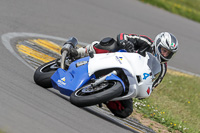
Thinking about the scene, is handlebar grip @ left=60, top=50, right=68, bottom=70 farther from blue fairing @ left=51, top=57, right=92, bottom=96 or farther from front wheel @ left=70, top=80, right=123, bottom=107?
front wheel @ left=70, top=80, right=123, bottom=107

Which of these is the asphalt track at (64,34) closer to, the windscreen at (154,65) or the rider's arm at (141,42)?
the windscreen at (154,65)

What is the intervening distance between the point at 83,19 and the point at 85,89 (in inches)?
291

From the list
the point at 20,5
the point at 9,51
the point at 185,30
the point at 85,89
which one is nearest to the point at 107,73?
the point at 85,89

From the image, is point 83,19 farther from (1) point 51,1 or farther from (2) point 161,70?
(2) point 161,70

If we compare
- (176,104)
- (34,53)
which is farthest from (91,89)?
(176,104)

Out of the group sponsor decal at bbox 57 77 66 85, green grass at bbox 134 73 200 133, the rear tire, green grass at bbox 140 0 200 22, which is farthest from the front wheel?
green grass at bbox 140 0 200 22

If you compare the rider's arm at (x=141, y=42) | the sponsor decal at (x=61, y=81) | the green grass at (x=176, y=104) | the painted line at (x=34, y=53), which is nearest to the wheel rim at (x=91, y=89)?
the sponsor decal at (x=61, y=81)

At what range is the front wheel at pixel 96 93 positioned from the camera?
18.8 feet

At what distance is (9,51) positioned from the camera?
8406mm

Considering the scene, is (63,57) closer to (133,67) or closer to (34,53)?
(133,67)

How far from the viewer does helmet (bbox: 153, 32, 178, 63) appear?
21.3 ft

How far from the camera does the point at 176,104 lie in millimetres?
9320

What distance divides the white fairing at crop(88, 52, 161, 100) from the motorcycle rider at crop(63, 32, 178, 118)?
21cm

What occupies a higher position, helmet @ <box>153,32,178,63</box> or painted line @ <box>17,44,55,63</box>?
helmet @ <box>153,32,178,63</box>
